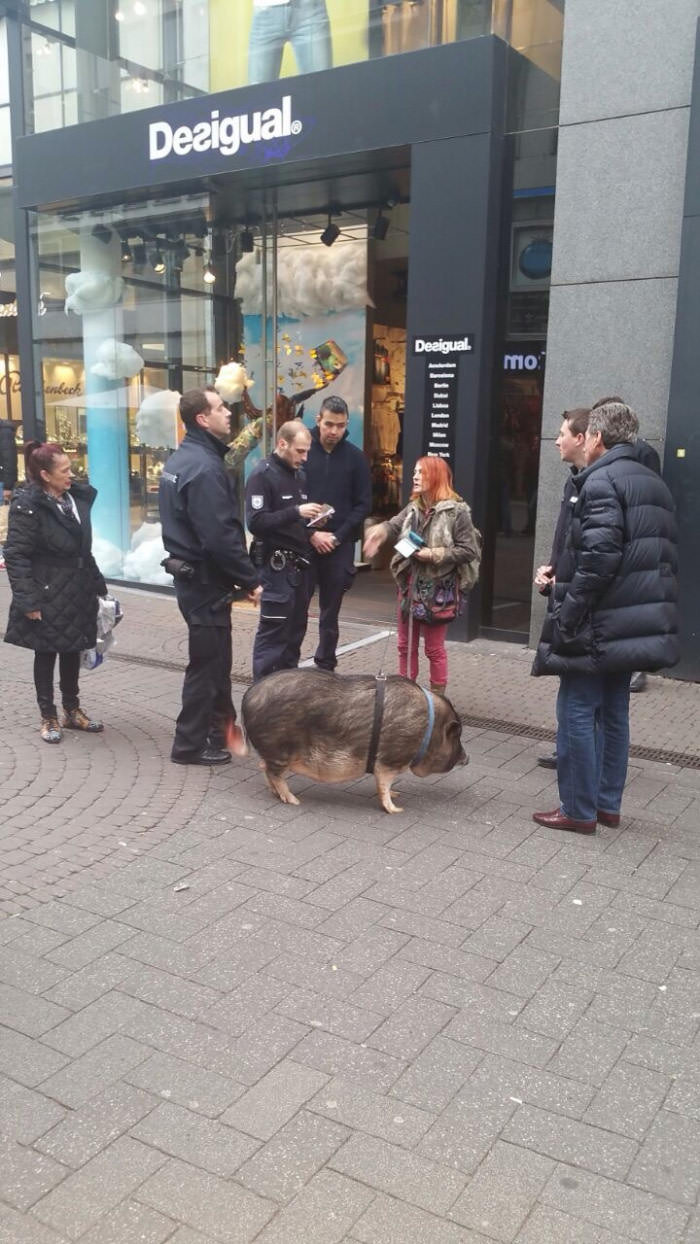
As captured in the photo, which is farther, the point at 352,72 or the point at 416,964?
the point at 352,72

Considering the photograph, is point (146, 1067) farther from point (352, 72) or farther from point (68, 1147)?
point (352, 72)

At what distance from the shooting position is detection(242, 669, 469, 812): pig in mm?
4973

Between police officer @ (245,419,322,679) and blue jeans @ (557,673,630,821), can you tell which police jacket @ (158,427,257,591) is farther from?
blue jeans @ (557,673,630,821)

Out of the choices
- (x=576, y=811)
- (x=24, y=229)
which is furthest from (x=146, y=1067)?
(x=24, y=229)

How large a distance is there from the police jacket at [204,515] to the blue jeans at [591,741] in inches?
77.6

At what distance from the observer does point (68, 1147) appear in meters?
2.76

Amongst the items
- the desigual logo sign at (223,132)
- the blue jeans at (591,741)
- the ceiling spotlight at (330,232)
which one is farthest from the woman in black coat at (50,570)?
the ceiling spotlight at (330,232)

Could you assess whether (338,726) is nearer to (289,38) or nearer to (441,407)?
(441,407)

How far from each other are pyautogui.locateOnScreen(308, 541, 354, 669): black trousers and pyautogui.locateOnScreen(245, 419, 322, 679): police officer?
0.76 metres

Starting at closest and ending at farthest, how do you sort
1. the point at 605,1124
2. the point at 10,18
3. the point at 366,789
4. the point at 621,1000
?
the point at 605,1124 < the point at 621,1000 < the point at 366,789 < the point at 10,18

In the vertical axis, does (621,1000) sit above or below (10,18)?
below

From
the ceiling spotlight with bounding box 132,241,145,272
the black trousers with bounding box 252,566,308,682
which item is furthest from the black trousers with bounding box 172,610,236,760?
the ceiling spotlight with bounding box 132,241,145,272

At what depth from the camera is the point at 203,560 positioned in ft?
18.5

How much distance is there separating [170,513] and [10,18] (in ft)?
31.1
